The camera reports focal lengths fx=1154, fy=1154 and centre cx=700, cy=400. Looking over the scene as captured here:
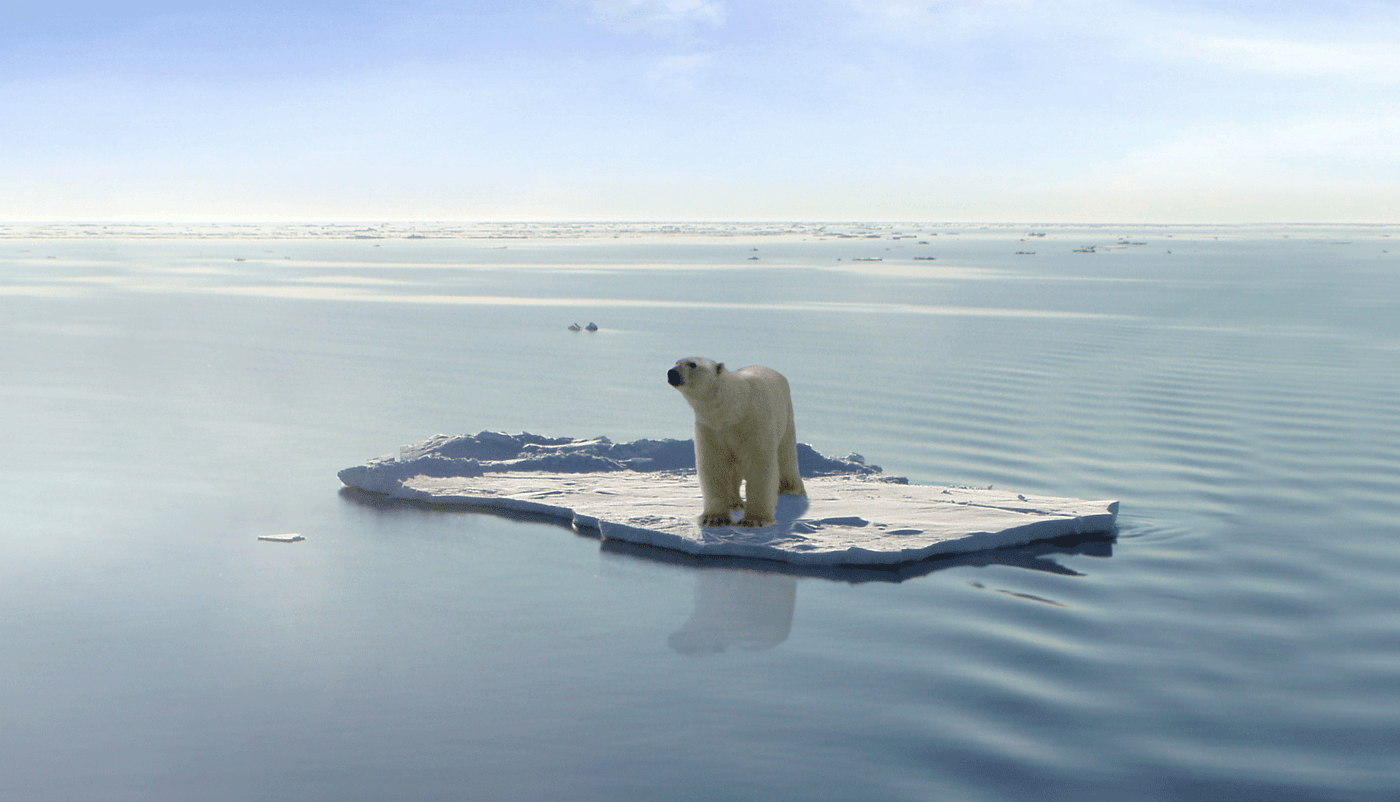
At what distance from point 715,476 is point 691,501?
34.9 inches

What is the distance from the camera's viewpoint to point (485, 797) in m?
4.67

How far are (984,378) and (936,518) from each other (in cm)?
932

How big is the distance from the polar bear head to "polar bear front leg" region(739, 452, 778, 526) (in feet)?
2.35

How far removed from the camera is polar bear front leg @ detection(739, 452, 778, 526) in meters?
8.49

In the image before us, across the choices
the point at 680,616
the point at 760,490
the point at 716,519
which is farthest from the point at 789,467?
the point at 680,616

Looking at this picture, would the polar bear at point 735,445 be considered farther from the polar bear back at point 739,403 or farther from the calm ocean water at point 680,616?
the calm ocean water at point 680,616

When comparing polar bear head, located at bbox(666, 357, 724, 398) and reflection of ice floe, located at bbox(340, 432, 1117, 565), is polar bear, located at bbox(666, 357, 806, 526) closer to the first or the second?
polar bear head, located at bbox(666, 357, 724, 398)

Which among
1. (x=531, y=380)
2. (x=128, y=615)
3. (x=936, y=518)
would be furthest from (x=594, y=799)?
(x=531, y=380)

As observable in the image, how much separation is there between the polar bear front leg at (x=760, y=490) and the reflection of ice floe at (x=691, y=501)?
11 centimetres

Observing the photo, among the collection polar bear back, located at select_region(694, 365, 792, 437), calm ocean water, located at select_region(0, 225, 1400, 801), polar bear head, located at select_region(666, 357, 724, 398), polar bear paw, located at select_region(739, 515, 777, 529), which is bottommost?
calm ocean water, located at select_region(0, 225, 1400, 801)

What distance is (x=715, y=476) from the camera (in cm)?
857

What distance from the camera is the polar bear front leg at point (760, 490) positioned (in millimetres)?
8492

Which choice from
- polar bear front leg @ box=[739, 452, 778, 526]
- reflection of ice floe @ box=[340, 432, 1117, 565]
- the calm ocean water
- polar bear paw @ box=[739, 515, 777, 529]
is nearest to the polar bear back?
polar bear front leg @ box=[739, 452, 778, 526]

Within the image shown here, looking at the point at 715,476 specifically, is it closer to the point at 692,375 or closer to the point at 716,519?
the point at 716,519
